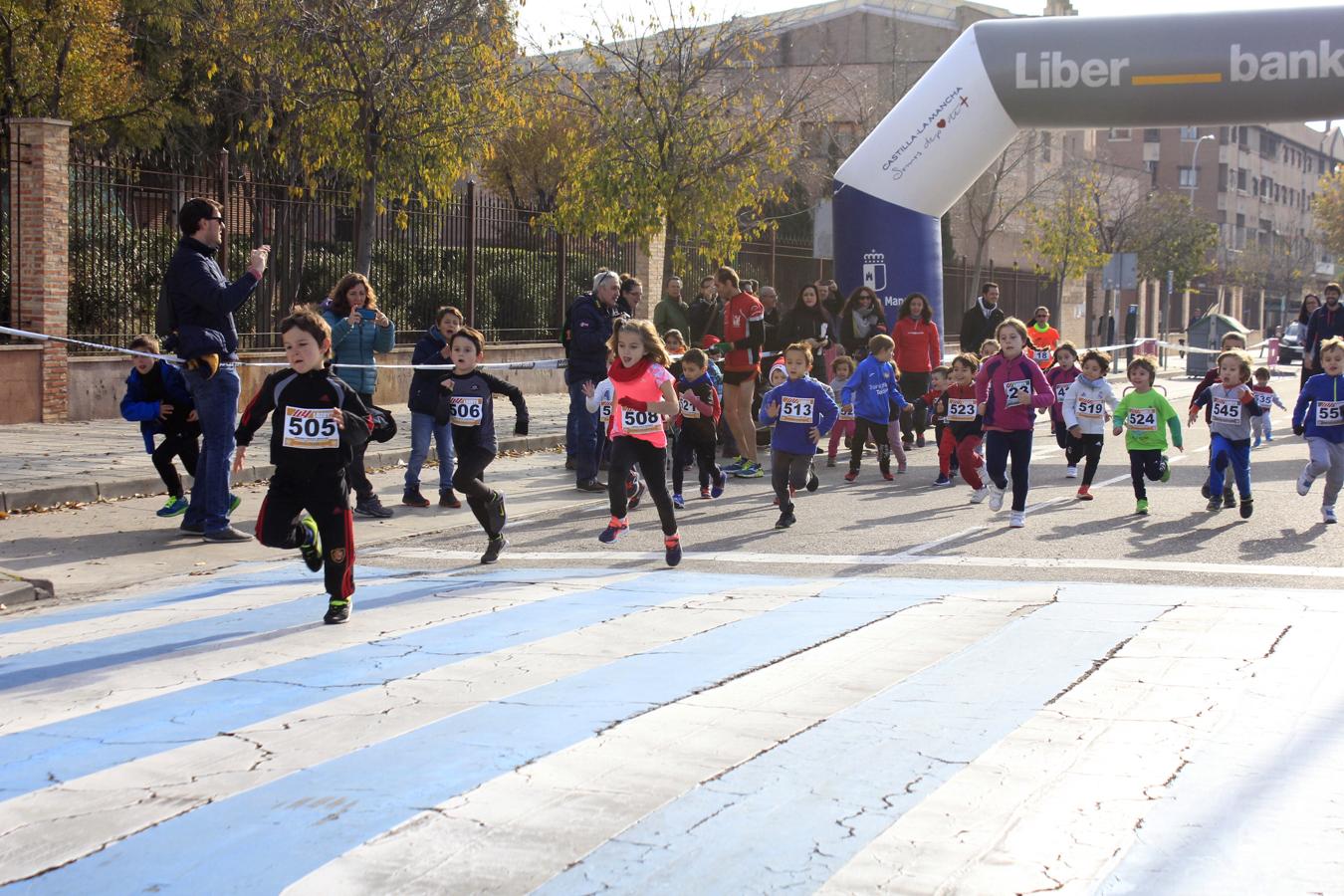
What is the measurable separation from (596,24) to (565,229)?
3.30 m

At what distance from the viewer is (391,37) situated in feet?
57.5

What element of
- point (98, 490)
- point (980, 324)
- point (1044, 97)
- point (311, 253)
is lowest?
point (98, 490)

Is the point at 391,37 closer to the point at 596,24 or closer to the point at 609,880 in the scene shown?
the point at 596,24

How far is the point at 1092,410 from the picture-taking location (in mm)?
13492

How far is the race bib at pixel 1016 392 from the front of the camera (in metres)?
11.8

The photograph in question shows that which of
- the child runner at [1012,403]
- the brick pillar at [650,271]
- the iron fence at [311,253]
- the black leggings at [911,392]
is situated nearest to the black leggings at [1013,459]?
the child runner at [1012,403]

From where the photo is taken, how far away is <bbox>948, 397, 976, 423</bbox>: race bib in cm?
1349

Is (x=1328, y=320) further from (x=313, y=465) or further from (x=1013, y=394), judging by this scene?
(x=313, y=465)

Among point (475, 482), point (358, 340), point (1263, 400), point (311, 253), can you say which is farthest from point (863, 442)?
point (311, 253)

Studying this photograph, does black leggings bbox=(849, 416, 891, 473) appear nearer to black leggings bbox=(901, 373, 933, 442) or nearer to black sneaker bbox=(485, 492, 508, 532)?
black leggings bbox=(901, 373, 933, 442)

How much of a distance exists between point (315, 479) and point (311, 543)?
0.35 metres

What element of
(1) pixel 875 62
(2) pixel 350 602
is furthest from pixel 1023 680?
(1) pixel 875 62

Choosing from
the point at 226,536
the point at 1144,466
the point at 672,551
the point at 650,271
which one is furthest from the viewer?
the point at 650,271

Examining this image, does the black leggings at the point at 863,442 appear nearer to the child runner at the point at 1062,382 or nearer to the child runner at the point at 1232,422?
the child runner at the point at 1062,382
